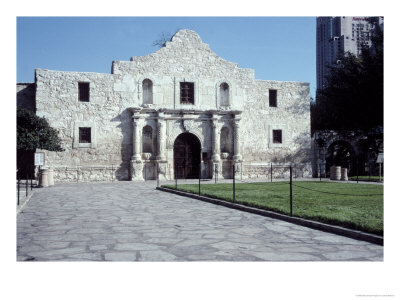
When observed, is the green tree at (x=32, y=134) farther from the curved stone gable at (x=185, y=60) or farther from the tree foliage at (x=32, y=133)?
the curved stone gable at (x=185, y=60)

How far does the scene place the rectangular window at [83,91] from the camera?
2058cm

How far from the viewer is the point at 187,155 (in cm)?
2216

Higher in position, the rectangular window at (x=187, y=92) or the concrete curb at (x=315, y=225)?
the rectangular window at (x=187, y=92)

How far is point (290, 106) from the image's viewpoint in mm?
23797

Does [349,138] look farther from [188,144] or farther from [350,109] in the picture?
[188,144]

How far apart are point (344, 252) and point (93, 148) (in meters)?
17.2

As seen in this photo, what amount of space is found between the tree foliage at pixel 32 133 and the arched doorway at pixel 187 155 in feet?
23.0

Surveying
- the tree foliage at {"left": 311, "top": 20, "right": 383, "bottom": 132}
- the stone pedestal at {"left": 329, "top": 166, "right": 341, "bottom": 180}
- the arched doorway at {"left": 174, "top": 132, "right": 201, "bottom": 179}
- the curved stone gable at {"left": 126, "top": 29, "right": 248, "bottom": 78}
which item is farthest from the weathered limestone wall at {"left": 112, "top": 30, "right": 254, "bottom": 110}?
the stone pedestal at {"left": 329, "top": 166, "right": 341, "bottom": 180}

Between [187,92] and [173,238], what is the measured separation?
55.8 feet

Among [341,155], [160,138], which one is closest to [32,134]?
[160,138]

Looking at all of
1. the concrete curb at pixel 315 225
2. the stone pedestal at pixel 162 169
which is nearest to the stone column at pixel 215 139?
the stone pedestal at pixel 162 169

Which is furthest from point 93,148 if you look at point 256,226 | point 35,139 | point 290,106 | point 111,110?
point 256,226

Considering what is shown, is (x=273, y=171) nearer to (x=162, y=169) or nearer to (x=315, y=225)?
(x=162, y=169)
